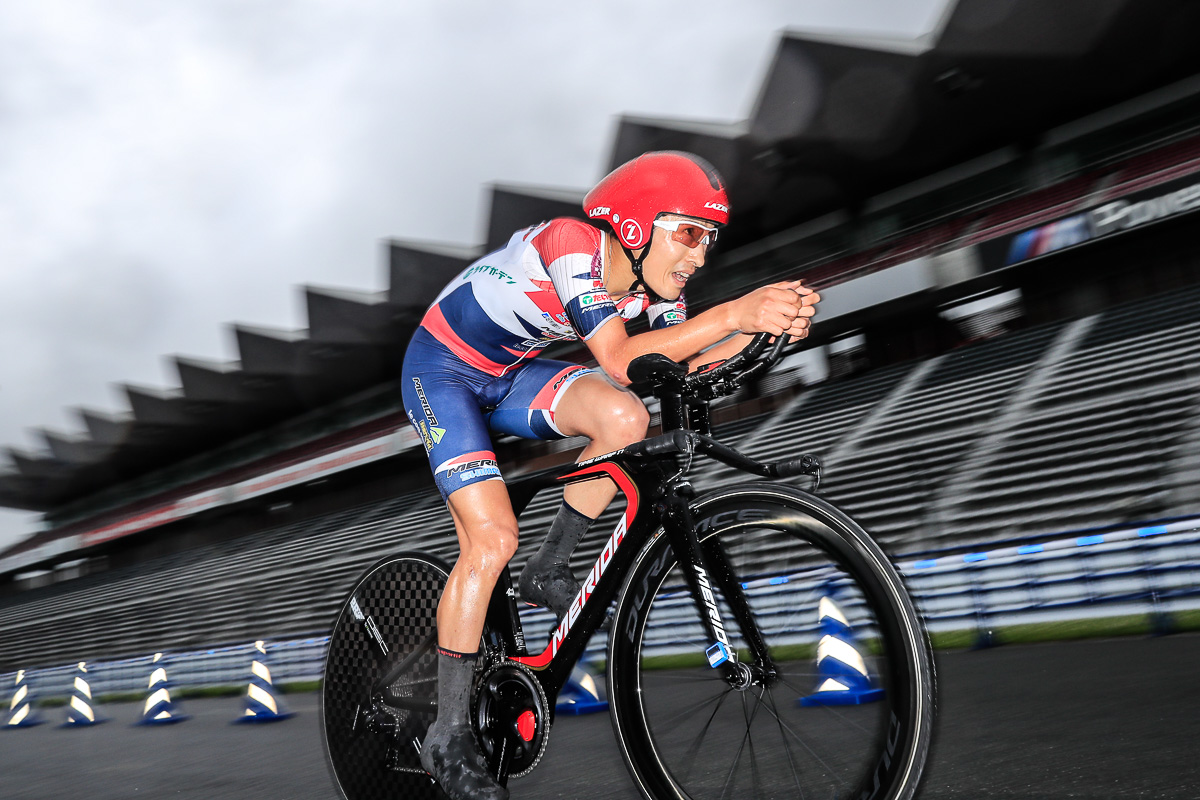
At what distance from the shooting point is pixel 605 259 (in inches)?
96.4

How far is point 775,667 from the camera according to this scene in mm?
1946

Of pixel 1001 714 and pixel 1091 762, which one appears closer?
pixel 1091 762

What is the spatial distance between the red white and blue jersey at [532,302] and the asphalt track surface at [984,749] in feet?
4.13

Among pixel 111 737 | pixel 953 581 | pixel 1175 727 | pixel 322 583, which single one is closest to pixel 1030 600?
pixel 953 581

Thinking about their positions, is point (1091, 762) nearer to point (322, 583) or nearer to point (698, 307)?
point (322, 583)

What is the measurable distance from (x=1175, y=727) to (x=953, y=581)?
12.3 feet

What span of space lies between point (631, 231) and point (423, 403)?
Answer: 2.86ft

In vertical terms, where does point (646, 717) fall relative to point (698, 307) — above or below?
below

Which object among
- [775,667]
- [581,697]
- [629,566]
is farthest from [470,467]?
[581,697]

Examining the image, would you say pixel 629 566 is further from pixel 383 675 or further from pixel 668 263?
pixel 383 675

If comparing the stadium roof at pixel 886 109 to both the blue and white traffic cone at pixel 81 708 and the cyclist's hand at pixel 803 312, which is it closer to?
the blue and white traffic cone at pixel 81 708

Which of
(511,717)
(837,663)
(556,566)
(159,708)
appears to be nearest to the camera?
(837,663)

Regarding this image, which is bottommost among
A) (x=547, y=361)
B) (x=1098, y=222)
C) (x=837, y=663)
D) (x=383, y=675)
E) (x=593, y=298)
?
(x=383, y=675)

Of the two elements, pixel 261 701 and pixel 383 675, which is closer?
pixel 383 675
